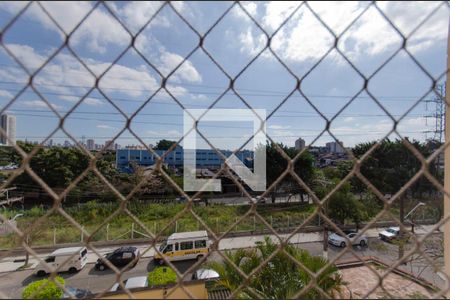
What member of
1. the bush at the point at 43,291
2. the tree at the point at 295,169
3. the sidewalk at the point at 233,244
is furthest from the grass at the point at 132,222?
the bush at the point at 43,291

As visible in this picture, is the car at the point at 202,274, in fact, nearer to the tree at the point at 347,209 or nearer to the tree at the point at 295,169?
the tree at the point at 295,169

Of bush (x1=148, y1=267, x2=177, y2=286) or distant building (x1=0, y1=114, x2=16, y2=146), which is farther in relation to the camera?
bush (x1=148, y1=267, x2=177, y2=286)

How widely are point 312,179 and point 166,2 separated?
830 cm

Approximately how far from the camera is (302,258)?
6.58 feet

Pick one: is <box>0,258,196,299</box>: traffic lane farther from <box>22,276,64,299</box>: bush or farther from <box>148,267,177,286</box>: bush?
<box>22,276,64,299</box>: bush

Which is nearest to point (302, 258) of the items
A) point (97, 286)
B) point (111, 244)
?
point (97, 286)

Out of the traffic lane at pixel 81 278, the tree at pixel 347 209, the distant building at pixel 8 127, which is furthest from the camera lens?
the tree at pixel 347 209

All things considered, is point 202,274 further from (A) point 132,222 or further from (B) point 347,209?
(B) point 347,209

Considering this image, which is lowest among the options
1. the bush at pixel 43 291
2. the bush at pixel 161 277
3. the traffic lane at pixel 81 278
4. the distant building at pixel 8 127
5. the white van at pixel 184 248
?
the traffic lane at pixel 81 278

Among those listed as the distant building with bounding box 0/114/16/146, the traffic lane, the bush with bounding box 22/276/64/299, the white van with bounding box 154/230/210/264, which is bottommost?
the traffic lane

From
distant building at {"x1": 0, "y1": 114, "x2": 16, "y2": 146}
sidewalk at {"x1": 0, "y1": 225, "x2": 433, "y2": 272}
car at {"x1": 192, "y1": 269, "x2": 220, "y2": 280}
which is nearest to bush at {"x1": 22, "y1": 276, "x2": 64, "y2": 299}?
distant building at {"x1": 0, "y1": 114, "x2": 16, "y2": 146}

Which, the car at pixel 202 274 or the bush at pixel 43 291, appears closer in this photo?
the bush at pixel 43 291

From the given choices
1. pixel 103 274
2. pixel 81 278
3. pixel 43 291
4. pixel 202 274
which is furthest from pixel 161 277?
pixel 81 278

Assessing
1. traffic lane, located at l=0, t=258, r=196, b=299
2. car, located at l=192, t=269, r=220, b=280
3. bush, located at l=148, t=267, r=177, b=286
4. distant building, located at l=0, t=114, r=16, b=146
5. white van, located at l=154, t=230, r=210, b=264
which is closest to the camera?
distant building, located at l=0, t=114, r=16, b=146
